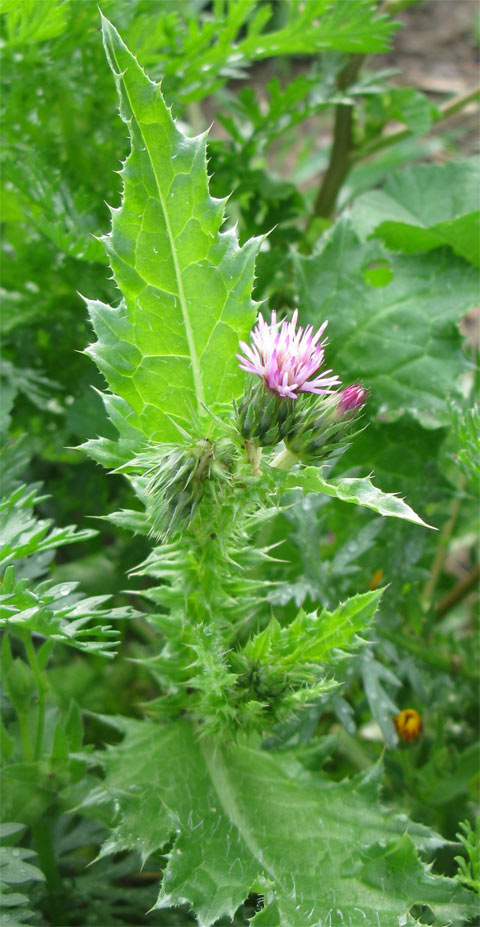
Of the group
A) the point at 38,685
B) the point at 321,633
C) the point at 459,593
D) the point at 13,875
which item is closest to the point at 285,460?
the point at 321,633

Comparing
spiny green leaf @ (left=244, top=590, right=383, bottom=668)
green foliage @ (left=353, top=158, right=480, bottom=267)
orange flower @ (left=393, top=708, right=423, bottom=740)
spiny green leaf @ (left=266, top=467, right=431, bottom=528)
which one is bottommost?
orange flower @ (left=393, top=708, right=423, bottom=740)

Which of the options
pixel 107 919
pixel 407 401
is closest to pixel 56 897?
pixel 107 919

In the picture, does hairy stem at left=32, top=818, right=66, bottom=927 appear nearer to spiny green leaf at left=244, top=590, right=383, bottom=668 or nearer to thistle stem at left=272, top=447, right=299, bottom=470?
spiny green leaf at left=244, top=590, right=383, bottom=668

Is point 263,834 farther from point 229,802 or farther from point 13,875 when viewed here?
point 13,875

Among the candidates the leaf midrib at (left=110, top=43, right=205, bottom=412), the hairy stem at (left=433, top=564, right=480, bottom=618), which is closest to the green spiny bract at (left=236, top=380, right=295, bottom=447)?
the leaf midrib at (left=110, top=43, right=205, bottom=412)

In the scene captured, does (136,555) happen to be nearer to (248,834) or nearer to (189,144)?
(248,834)

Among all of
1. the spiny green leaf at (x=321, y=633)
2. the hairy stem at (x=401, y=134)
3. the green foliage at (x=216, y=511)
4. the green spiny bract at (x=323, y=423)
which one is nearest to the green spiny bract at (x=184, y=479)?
the green foliage at (x=216, y=511)
